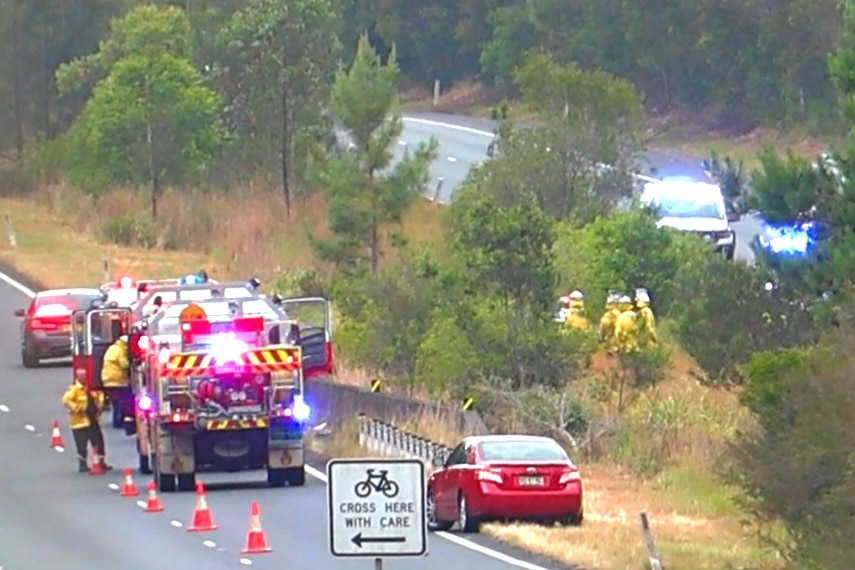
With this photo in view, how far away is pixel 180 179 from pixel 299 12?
226 inches

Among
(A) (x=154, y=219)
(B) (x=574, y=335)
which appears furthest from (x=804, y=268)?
(A) (x=154, y=219)

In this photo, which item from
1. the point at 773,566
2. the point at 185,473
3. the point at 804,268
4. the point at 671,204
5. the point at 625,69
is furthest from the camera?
the point at 625,69

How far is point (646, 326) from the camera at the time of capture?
37.5m

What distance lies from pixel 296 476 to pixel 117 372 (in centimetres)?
393

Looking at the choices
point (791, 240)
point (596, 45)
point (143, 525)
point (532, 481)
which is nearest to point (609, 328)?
point (791, 240)

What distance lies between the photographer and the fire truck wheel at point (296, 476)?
29906 mm

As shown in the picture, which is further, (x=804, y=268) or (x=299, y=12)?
(x=299, y=12)

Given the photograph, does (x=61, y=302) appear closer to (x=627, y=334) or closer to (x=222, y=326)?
(x=627, y=334)

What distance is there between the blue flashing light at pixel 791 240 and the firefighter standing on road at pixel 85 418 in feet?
36.1

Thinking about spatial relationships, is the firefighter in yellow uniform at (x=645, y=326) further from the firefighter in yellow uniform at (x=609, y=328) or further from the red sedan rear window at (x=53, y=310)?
the red sedan rear window at (x=53, y=310)

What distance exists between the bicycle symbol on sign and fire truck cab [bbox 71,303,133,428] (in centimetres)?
2019

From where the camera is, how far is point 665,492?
31125mm

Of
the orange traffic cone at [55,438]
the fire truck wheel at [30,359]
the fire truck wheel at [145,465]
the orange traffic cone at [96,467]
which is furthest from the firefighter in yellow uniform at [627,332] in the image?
the fire truck wheel at [30,359]

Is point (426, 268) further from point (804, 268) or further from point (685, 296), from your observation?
point (804, 268)
